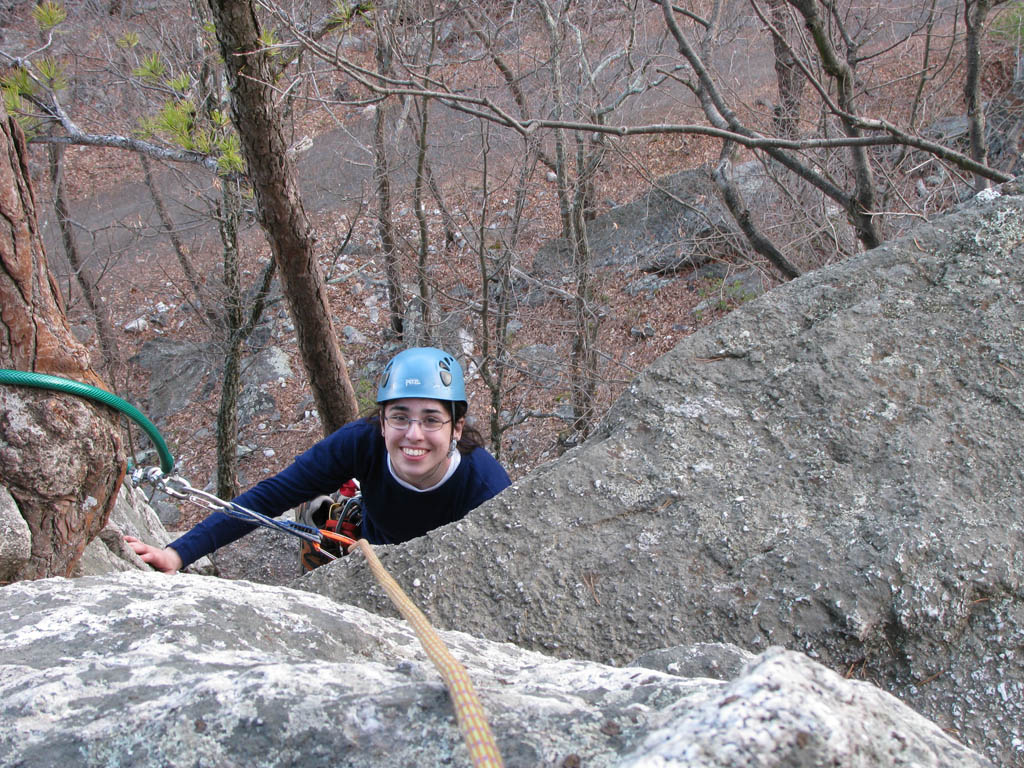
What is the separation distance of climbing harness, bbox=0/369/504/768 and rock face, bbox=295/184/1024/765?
16.6 inches

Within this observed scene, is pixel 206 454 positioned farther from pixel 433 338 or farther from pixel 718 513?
pixel 718 513

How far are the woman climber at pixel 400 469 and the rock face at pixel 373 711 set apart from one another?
4.73 ft

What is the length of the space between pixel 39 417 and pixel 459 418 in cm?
144

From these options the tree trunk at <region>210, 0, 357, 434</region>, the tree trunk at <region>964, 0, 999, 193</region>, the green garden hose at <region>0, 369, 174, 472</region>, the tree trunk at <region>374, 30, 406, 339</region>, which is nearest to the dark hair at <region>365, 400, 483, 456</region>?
the green garden hose at <region>0, 369, 174, 472</region>

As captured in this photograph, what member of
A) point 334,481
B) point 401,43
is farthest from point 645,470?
point 401,43

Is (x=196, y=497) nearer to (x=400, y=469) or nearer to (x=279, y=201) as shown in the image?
(x=400, y=469)

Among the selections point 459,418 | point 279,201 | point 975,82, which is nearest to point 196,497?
point 459,418

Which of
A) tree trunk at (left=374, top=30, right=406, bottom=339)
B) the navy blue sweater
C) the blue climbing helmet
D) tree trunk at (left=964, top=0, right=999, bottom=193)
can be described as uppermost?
tree trunk at (left=374, top=30, right=406, bottom=339)

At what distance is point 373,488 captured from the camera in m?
3.11

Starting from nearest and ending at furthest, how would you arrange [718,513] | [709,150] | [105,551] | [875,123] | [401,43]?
1. [718,513]
2. [105,551]
3. [875,123]
4. [401,43]
5. [709,150]

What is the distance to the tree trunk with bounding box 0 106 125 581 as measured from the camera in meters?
2.09

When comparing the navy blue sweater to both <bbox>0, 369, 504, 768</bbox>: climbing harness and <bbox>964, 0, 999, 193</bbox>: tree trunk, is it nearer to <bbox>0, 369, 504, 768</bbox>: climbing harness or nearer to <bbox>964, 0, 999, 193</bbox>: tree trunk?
<bbox>0, 369, 504, 768</bbox>: climbing harness

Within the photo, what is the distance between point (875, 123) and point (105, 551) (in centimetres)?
356

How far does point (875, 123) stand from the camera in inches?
138
